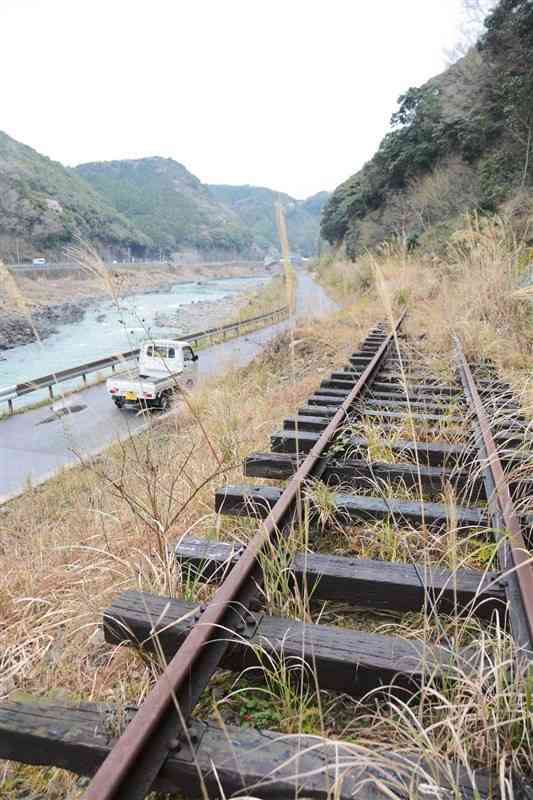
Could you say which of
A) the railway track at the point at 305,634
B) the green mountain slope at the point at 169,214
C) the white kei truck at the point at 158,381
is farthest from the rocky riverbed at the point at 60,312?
the green mountain slope at the point at 169,214

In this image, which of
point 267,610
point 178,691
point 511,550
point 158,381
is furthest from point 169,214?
point 178,691

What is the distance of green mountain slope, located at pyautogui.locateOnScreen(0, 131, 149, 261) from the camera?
1812cm

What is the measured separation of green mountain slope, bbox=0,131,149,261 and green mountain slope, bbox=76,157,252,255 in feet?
97.5

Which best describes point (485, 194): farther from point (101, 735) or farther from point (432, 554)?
point (101, 735)

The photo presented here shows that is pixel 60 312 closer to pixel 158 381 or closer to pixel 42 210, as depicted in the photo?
pixel 42 210

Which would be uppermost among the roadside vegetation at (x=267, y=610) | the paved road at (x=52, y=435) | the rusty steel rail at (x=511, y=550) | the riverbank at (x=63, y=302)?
the riverbank at (x=63, y=302)

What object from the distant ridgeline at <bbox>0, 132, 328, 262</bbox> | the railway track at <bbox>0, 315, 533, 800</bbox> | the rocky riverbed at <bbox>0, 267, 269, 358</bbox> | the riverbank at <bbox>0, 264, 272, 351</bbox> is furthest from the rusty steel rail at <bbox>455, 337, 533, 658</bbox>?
the distant ridgeline at <bbox>0, 132, 328, 262</bbox>

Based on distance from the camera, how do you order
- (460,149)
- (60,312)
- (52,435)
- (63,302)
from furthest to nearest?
(63,302) → (60,312) → (460,149) → (52,435)

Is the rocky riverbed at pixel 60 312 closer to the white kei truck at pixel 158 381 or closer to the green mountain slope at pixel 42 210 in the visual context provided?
the green mountain slope at pixel 42 210

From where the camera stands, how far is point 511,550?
1995mm

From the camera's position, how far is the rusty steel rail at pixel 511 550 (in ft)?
5.58

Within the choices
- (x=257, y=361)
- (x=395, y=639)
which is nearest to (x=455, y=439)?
(x=395, y=639)

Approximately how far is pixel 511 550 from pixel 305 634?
2.78 ft

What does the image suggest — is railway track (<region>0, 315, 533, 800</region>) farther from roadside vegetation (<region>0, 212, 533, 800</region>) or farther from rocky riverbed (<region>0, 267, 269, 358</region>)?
rocky riverbed (<region>0, 267, 269, 358</region>)
